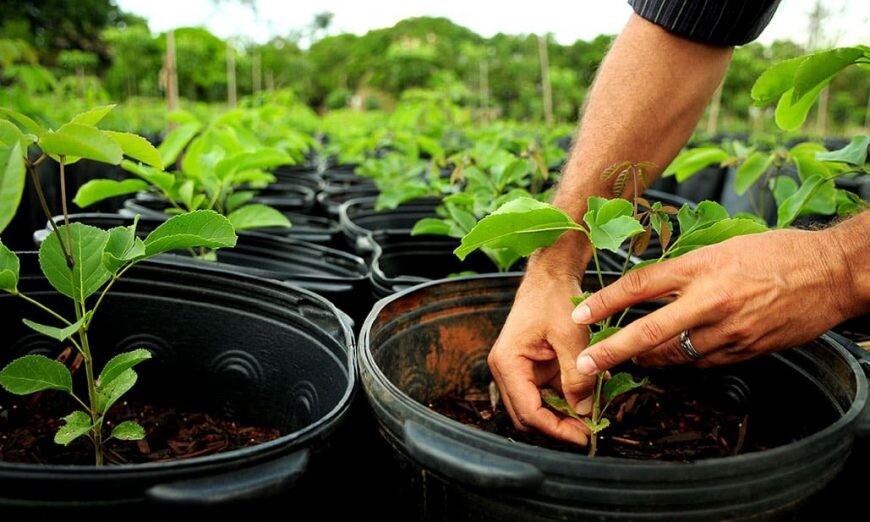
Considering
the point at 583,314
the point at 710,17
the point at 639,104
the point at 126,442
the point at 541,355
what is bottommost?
the point at 126,442

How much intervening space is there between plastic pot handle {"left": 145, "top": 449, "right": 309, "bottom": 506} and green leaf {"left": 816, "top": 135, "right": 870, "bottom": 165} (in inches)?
40.3

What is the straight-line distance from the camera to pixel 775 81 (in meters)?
0.99

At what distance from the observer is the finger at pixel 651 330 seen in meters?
0.72

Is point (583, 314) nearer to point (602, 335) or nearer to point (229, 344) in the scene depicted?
point (602, 335)

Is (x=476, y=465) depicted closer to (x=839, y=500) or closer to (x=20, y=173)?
(x=20, y=173)

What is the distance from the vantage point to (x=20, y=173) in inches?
22.0

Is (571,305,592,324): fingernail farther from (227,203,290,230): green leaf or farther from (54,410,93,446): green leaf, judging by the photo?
(227,203,290,230): green leaf

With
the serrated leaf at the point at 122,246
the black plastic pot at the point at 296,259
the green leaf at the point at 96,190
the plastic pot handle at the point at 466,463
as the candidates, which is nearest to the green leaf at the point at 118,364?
the serrated leaf at the point at 122,246

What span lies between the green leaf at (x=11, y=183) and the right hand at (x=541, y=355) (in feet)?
1.98

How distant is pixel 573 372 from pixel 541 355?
69mm

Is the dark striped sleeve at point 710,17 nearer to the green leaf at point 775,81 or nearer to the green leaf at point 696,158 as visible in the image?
the green leaf at point 775,81

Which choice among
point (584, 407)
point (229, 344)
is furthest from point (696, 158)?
point (229, 344)

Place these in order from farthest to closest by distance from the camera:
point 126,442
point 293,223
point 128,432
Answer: point 293,223 → point 126,442 → point 128,432

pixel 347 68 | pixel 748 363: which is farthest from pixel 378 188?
pixel 347 68
